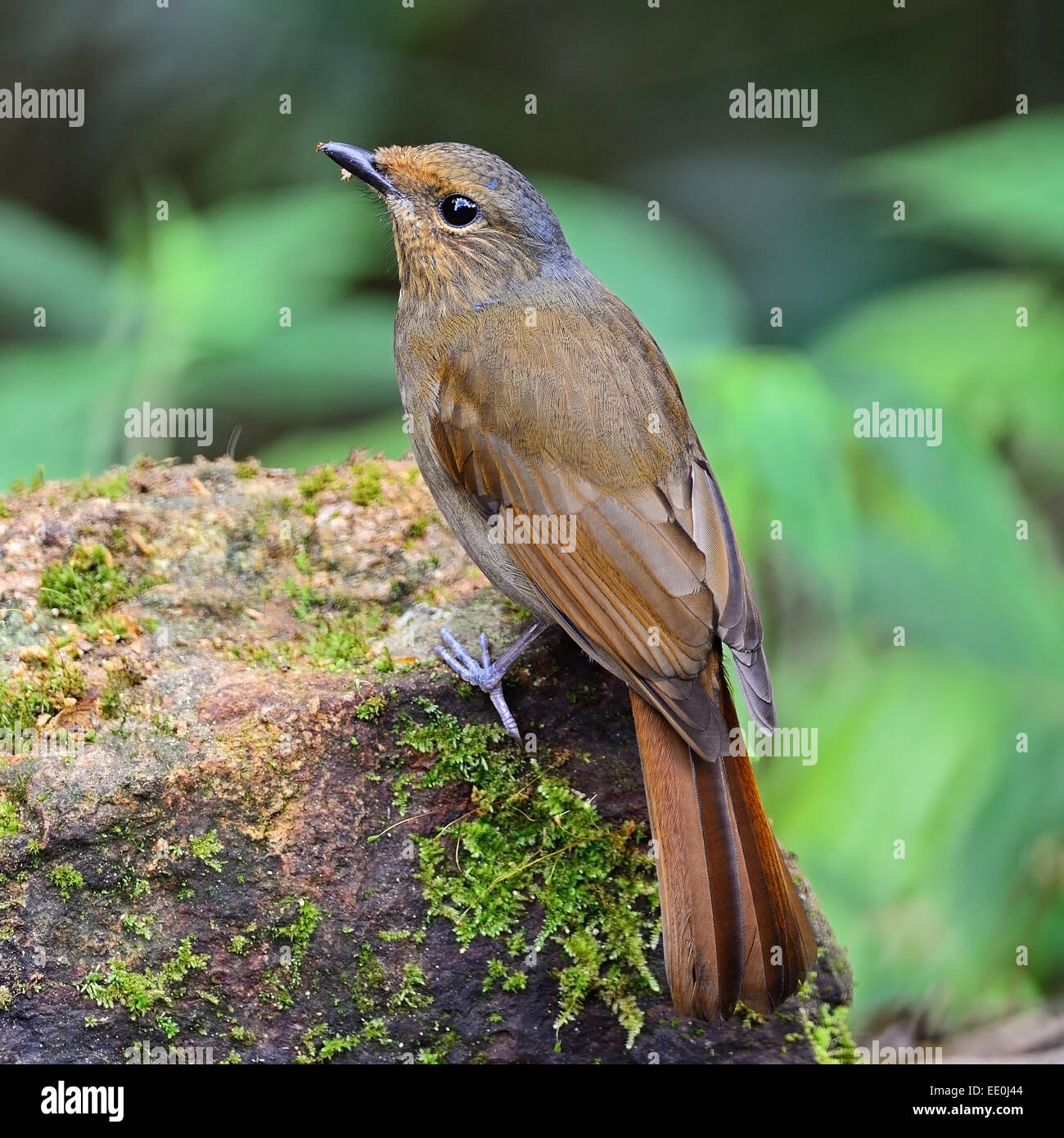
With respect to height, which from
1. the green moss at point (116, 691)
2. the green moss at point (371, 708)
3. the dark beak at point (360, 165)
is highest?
the dark beak at point (360, 165)

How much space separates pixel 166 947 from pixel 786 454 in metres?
1.85

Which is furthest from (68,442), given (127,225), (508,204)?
(508,204)

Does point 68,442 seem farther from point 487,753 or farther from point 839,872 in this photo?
point 839,872

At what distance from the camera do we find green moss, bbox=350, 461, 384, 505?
3348 millimetres

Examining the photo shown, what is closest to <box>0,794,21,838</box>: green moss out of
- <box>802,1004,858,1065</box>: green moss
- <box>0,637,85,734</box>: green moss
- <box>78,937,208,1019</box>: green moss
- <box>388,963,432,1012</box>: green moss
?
<box>0,637,85,734</box>: green moss

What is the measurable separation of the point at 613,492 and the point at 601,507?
44 mm

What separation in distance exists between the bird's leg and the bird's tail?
1.07 ft

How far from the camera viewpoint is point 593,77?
5.05m

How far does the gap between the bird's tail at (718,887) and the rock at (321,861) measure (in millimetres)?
245

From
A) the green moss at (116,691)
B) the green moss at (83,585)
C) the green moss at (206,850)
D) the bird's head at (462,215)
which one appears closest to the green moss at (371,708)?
the green moss at (206,850)

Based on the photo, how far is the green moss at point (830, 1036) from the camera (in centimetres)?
260

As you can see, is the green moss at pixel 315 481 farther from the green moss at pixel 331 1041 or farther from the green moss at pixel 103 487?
the green moss at pixel 331 1041

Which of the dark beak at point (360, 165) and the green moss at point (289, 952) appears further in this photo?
the dark beak at point (360, 165)

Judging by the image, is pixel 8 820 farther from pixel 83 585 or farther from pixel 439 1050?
pixel 439 1050
